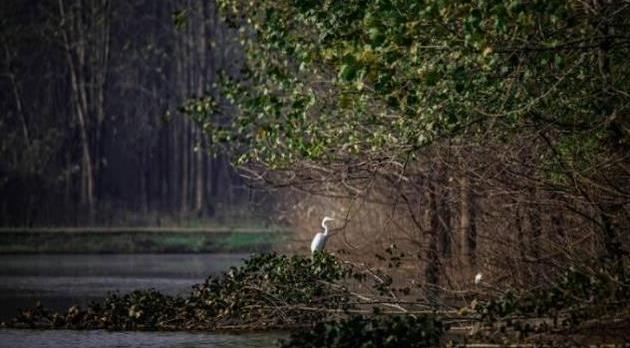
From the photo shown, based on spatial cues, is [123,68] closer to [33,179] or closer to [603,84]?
[33,179]

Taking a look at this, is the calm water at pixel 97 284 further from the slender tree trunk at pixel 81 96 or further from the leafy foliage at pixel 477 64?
the slender tree trunk at pixel 81 96

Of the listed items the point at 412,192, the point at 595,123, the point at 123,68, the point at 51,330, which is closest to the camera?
the point at 595,123

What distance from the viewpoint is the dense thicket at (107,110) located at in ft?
190

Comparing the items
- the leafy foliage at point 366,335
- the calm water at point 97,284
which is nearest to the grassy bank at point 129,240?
the calm water at point 97,284

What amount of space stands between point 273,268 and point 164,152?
45330mm

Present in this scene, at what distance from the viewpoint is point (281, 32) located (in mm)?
19266

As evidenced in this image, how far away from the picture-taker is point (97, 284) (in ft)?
102

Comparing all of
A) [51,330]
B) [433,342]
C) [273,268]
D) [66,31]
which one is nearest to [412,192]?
[273,268]

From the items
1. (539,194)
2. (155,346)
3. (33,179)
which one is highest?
(33,179)

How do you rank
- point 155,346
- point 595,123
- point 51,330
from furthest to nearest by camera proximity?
point 51,330 → point 155,346 → point 595,123

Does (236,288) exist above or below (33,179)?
below

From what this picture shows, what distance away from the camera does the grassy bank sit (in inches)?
1822

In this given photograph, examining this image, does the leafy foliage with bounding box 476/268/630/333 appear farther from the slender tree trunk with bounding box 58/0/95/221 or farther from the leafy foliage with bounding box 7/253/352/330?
the slender tree trunk with bounding box 58/0/95/221

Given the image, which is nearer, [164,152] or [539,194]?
[539,194]
